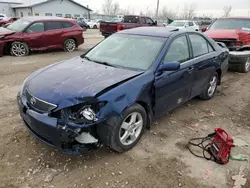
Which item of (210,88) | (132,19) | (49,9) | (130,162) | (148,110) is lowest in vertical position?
(130,162)

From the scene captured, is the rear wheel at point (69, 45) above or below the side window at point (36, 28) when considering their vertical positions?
below

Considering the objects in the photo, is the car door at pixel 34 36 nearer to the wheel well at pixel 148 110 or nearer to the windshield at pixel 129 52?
the windshield at pixel 129 52

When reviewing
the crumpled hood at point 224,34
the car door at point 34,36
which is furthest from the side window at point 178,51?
the car door at point 34,36

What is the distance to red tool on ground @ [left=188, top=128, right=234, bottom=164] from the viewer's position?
10.5 ft

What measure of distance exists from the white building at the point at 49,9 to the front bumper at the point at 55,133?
43.6 meters

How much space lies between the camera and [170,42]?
3.84 metres

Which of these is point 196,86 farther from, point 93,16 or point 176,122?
point 93,16

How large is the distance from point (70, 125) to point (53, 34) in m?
8.50

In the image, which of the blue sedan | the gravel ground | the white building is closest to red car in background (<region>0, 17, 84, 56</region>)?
the gravel ground

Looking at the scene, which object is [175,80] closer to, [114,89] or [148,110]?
[148,110]

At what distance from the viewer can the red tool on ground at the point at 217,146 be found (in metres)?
3.19

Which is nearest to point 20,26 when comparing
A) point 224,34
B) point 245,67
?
point 224,34

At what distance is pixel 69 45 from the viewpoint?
11.1m

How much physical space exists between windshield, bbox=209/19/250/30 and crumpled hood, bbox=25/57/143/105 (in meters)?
7.19
